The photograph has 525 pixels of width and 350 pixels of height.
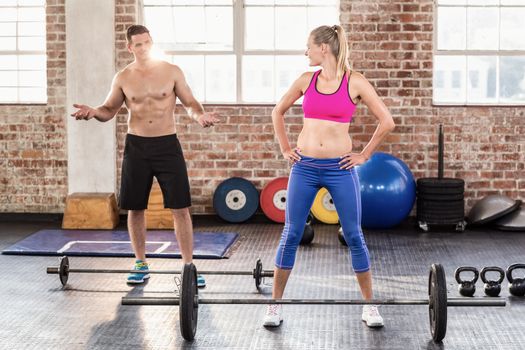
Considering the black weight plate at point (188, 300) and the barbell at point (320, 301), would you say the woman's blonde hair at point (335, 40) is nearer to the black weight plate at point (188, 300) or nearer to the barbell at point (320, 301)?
the barbell at point (320, 301)

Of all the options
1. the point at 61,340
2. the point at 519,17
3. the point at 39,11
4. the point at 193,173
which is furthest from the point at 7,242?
the point at 519,17

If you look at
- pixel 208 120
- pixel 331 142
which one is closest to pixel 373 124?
pixel 208 120

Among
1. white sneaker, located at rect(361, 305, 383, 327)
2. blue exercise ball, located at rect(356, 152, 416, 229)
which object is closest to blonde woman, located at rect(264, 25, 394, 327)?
white sneaker, located at rect(361, 305, 383, 327)

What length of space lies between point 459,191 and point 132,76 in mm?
3318

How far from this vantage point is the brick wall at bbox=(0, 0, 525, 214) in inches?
301

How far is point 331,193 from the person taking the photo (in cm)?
418

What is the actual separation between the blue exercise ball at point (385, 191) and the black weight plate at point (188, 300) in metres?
3.28

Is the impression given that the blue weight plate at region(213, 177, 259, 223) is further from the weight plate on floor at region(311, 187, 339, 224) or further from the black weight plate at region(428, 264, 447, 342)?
the black weight plate at region(428, 264, 447, 342)

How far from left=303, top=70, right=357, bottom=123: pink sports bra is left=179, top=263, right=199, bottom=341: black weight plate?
96 cm

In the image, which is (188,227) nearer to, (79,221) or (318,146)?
(318,146)

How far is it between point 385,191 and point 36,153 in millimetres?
3260

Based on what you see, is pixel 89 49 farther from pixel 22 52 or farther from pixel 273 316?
pixel 273 316

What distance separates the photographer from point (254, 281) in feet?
17.8

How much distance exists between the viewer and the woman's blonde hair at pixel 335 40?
4145 millimetres
